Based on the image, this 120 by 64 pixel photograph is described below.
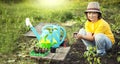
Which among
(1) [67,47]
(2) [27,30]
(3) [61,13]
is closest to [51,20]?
(3) [61,13]

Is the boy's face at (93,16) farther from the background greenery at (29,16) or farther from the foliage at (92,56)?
the background greenery at (29,16)

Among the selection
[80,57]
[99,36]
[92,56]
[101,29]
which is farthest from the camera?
[80,57]

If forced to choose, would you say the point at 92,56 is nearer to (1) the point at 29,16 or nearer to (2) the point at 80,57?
(2) the point at 80,57

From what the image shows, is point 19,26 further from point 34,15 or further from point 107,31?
point 107,31

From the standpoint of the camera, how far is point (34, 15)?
971cm

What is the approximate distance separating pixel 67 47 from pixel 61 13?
10.3ft

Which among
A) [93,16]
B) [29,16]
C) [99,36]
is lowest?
[29,16]

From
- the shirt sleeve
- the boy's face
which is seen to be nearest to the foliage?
the shirt sleeve

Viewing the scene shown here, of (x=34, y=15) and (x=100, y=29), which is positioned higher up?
(x=100, y=29)

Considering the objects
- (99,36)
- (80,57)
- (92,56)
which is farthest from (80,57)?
(99,36)

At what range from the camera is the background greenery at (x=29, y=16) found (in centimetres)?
718

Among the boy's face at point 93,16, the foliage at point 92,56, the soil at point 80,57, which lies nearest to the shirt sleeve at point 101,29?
the boy's face at point 93,16

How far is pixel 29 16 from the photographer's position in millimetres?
9602

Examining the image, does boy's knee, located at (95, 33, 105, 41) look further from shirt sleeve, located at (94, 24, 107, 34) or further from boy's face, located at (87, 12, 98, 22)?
boy's face, located at (87, 12, 98, 22)
